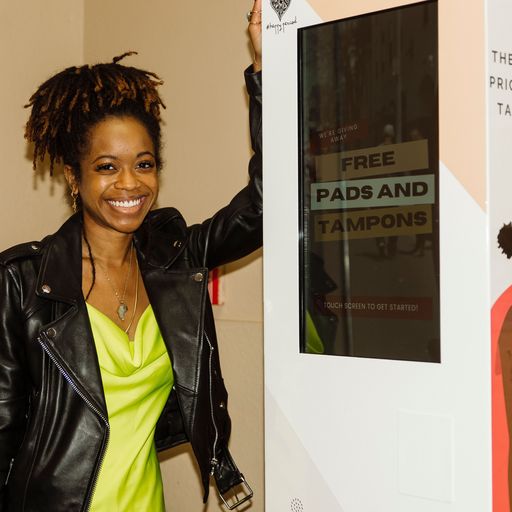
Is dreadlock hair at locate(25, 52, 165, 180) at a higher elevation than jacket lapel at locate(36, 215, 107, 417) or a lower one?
higher

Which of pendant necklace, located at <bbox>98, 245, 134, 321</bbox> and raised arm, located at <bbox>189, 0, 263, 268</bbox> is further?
pendant necklace, located at <bbox>98, 245, 134, 321</bbox>

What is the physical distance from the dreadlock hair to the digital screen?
602 mm

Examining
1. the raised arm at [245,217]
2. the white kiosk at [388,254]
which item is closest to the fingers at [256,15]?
the raised arm at [245,217]

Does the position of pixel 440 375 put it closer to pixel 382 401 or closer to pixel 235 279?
pixel 382 401

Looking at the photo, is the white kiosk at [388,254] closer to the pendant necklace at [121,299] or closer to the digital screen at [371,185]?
the digital screen at [371,185]

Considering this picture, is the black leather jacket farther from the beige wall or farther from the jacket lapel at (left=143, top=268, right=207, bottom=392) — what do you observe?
the beige wall

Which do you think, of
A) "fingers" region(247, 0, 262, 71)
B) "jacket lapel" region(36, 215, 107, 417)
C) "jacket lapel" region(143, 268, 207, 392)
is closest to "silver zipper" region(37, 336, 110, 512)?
"jacket lapel" region(36, 215, 107, 417)

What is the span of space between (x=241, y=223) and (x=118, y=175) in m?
0.27

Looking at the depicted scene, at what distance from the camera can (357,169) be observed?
1193 millimetres

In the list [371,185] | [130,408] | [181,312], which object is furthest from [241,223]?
[371,185]

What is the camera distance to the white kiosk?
103 centimetres

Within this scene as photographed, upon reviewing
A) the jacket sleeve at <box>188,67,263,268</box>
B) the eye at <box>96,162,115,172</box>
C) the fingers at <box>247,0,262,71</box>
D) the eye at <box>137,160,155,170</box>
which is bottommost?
the jacket sleeve at <box>188,67,263,268</box>

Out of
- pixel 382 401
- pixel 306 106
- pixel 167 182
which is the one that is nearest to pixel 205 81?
pixel 167 182

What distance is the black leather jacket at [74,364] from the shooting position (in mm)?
1568
